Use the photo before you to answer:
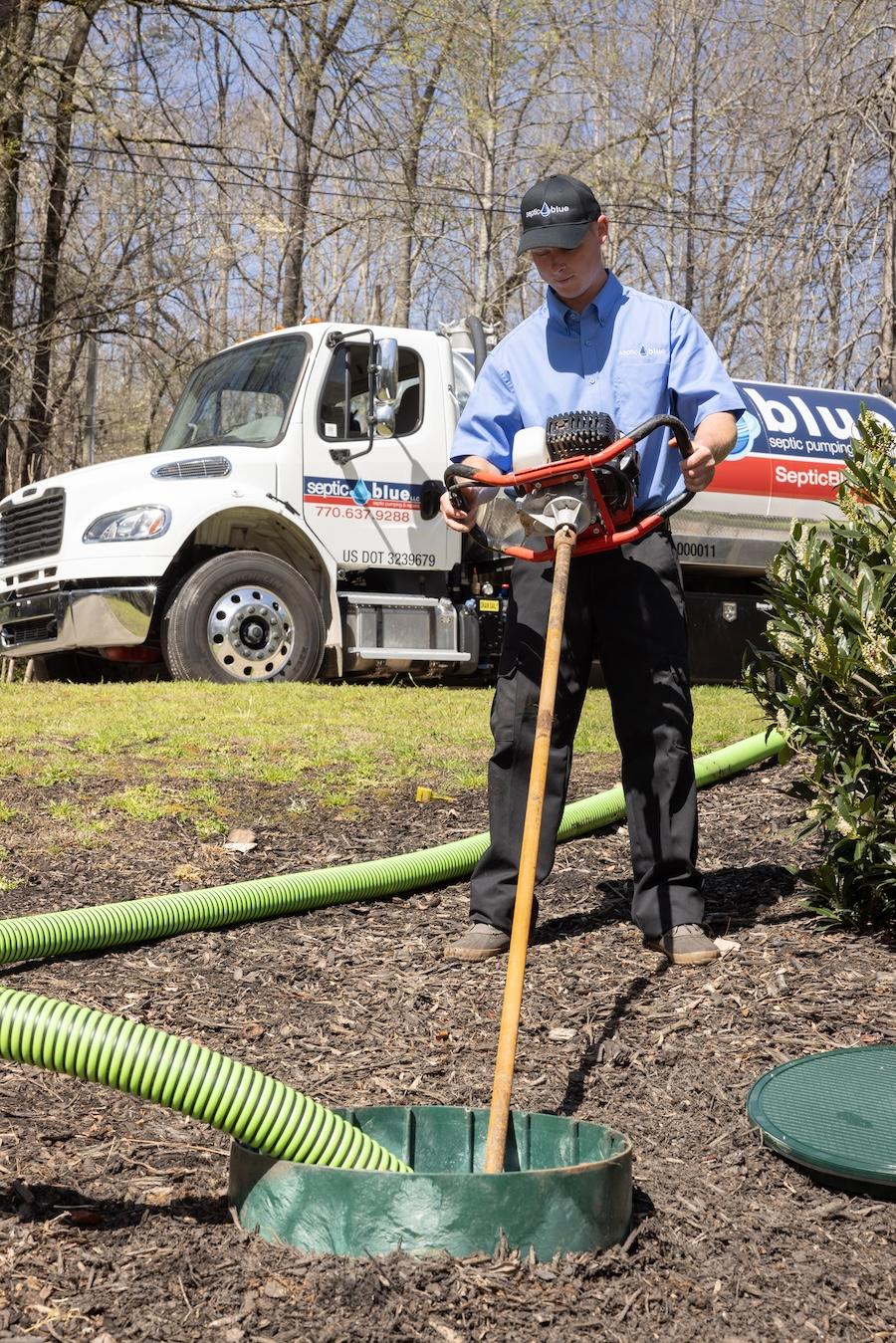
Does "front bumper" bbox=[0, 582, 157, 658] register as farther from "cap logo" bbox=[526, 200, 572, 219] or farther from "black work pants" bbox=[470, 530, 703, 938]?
"cap logo" bbox=[526, 200, 572, 219]

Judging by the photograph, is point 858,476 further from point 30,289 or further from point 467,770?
point 30,289

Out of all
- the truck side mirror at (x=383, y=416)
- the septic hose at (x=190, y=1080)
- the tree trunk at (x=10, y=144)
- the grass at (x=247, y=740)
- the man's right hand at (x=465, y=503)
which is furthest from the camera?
the tree trunk at (x=10, y=144)

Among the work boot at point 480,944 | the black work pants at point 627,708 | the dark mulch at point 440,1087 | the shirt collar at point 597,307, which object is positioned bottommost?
the dark mulch at point 440,1087

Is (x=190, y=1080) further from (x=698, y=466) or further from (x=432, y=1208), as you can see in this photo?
(x=698, y=466)

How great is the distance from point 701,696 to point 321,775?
16.3 feet

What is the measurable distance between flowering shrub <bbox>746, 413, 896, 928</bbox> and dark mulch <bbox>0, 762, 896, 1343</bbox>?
213 mm

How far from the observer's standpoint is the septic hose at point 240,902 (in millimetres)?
4016

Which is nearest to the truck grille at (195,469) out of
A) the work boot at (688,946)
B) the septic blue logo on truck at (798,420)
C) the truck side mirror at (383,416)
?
the truck side mirror at (383,416)

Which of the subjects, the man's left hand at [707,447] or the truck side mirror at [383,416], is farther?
the truck side mirror at [383,416]

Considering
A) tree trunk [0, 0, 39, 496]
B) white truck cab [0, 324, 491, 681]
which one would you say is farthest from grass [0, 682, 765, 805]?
tree trunk [0, 0, 39, 496]

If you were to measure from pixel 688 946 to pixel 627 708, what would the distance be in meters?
0.71

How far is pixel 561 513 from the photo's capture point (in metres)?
3.31

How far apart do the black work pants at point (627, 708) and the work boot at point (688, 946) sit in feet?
0.09

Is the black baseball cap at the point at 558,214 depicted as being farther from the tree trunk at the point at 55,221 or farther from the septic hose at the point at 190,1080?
the tree trunk at the point at 55,221
